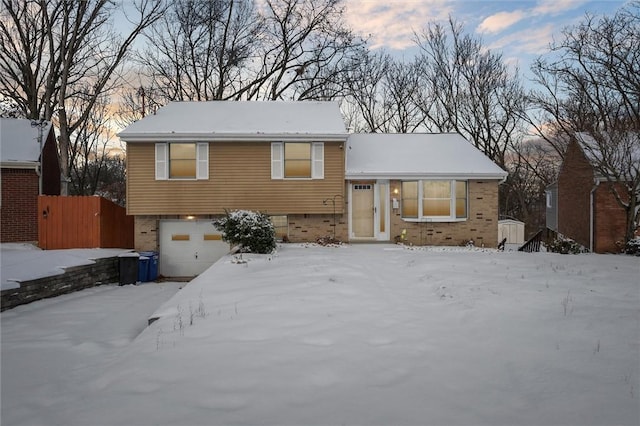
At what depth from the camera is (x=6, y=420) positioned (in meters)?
3.46

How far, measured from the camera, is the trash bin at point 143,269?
13305mm

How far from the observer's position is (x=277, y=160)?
47.1ft

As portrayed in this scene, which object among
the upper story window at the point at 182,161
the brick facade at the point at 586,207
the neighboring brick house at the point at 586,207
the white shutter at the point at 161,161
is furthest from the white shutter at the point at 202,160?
the brick facade at the point at 586,207

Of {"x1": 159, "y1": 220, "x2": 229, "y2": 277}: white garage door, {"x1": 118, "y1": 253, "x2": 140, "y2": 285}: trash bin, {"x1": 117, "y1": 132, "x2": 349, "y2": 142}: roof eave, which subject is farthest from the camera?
{"x1": 159, "y1": 220, "x2": 229, "y2": 277}: white garage door

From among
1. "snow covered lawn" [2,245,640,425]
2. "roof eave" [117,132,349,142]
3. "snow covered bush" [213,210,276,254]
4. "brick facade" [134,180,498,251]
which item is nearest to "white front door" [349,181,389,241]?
"brick facade" [134,180,498,251]

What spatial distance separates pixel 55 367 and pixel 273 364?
10.6ft

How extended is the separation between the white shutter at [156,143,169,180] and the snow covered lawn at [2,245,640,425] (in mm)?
7613

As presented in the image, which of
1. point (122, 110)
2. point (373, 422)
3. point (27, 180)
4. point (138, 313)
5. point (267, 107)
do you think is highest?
point (122, 110)

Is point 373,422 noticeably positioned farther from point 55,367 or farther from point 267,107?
point 267,107

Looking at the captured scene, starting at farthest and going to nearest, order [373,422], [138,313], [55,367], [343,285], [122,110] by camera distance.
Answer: [122,110]
[138,313]
[343,285]
[55,367]
[373,422]

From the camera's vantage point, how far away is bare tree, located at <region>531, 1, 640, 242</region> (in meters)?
15.0

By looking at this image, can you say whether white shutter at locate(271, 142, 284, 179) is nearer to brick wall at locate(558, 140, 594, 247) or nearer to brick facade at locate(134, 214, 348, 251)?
brick facade at locate(134, 214, 348, 251)

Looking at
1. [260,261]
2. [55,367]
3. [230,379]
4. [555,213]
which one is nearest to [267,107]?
[260,261]

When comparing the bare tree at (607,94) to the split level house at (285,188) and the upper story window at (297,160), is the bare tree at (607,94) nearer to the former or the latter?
the split level house at (285,188)
